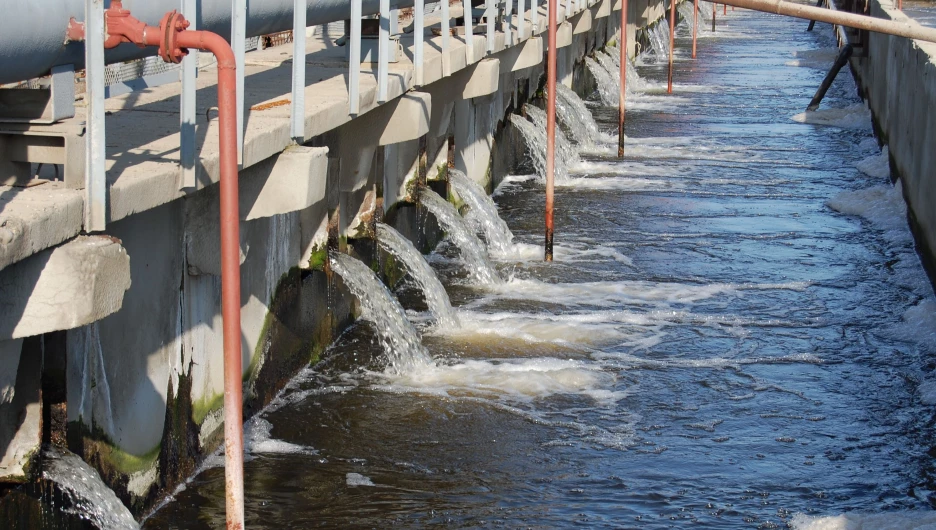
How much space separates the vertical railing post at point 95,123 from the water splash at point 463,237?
6469 mm

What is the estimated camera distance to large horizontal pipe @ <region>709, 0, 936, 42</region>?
9.33m

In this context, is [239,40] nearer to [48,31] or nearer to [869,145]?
[48,31]

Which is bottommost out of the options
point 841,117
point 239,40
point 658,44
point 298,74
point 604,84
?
point 658,44

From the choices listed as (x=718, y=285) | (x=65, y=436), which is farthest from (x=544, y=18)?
(x=65, y=436)

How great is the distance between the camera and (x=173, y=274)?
649 cm

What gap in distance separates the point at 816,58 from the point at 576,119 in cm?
1399

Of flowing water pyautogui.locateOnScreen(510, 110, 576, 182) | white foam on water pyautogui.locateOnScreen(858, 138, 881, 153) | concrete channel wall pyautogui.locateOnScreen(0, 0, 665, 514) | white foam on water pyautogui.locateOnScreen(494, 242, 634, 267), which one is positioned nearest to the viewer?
concrete channel wall pyautogui.locateOnScreen(0, 0, 665, 514)

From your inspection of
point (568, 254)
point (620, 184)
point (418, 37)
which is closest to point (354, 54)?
point (418, 37)

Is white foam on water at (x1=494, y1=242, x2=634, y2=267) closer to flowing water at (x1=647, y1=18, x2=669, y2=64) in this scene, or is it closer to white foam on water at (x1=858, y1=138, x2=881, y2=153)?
white foam on water at (x1=858, y1=138, x2=881, y2=153)

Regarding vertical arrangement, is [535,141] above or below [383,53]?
below

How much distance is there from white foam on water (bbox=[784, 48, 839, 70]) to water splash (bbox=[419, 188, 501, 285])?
18995 millimetres

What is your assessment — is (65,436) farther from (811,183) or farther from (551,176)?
(811,183)

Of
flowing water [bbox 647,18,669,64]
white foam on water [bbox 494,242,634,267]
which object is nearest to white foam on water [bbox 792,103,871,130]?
white foam on water [bbox 494,242,634,267]

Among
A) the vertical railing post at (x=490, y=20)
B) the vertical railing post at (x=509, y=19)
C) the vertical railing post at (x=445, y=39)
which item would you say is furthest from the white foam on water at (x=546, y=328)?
the vertical railing post at (x=509, y=19)
